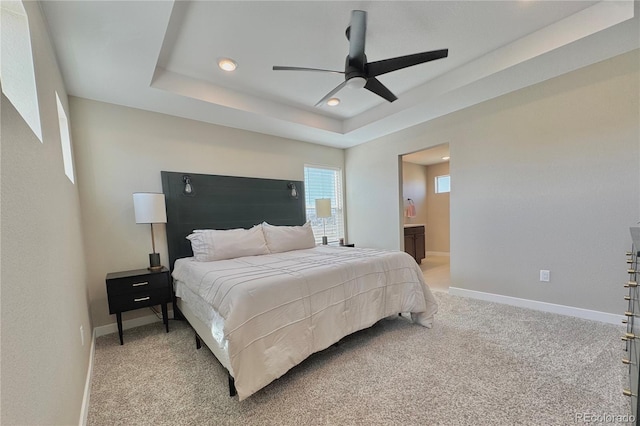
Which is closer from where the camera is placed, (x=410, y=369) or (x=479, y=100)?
(x=410, y=369)

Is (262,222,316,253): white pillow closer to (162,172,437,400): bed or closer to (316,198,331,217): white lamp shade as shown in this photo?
(162,172,437,400): bed

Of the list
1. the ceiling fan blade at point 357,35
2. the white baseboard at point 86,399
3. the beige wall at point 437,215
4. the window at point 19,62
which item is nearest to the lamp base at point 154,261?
the white baseboard at point 86,399

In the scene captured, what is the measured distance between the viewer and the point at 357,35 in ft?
5.91

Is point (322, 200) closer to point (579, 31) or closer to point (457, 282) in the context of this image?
point (457, 282)

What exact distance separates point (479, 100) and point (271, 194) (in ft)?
10.3

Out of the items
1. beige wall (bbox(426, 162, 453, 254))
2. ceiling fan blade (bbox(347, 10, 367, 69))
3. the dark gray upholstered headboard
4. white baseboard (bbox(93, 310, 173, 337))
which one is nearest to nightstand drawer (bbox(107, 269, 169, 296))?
the dark gray upholstered headboard

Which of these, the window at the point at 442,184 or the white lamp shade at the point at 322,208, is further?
the window at the point at 442,184

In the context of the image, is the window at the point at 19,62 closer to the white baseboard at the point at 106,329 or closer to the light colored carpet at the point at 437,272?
the white baseboard at the point at 106,329

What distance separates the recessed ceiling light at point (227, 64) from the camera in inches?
98.7

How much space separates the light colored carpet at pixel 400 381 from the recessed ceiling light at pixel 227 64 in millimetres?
2788

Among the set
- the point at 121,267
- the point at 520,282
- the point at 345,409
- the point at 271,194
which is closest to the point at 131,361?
the point at 121,267

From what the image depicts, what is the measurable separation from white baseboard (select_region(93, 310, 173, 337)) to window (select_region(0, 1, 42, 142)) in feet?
7.86

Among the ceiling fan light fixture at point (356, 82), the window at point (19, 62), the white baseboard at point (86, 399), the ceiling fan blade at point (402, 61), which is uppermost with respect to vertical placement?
the ceiling fan blade at point (402, 61)

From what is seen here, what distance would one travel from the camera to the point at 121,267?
2.88 metres
